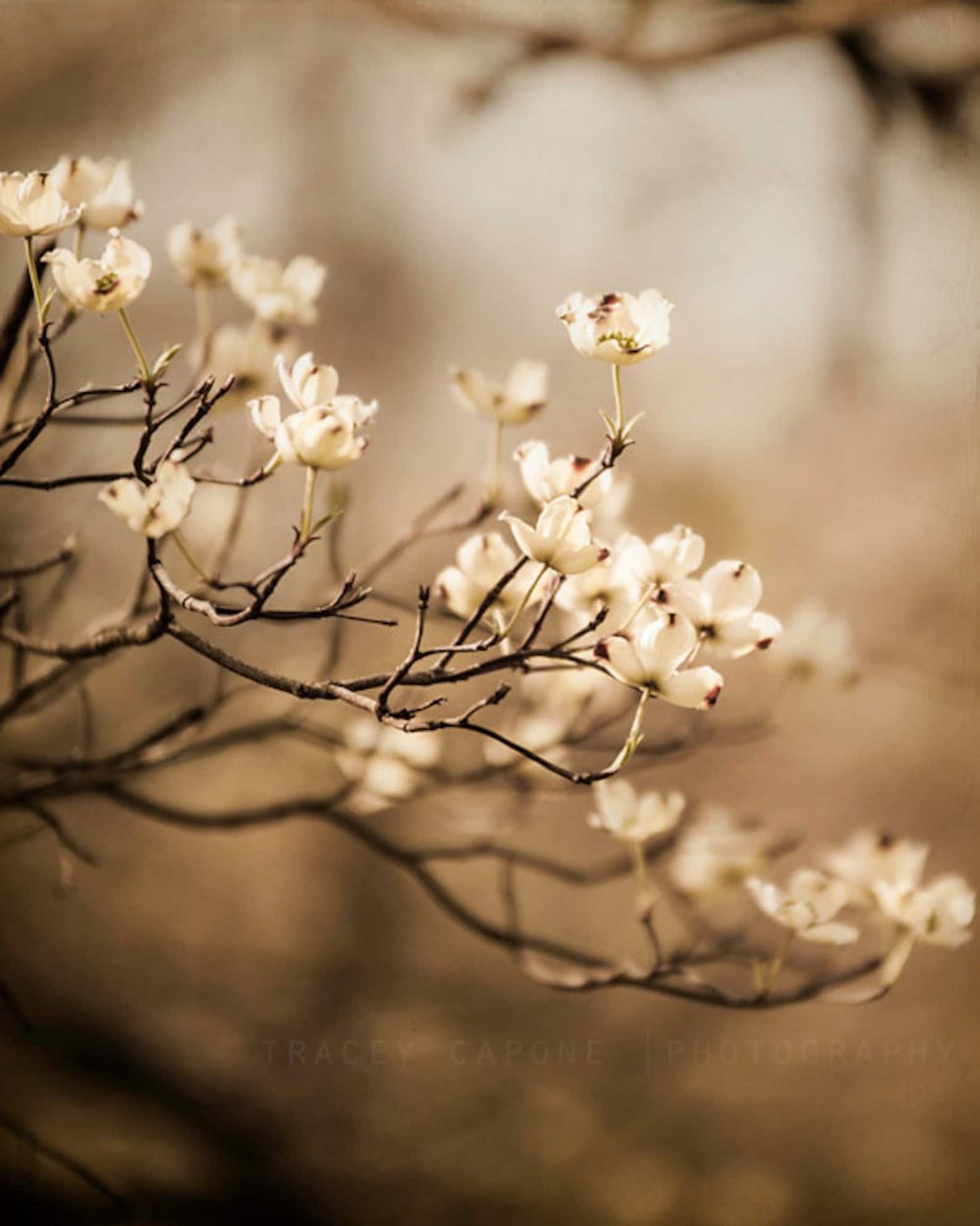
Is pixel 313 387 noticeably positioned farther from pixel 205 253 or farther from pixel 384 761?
pixel 384 761

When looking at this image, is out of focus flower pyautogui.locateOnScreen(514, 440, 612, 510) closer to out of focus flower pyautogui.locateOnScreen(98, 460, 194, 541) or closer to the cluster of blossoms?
the cluster of blossoms

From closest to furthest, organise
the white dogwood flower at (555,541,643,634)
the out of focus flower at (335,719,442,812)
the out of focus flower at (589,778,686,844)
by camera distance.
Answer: the white dogwood flower at (555,541,643,634)
the out of focus flower at (589,778,686,844)
the out of focus flower at (335,719,442,812)

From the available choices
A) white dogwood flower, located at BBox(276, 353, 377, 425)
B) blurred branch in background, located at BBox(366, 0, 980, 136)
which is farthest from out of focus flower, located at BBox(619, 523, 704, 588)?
blurred branch in background, located at BBox(366, 0, 980, 136)

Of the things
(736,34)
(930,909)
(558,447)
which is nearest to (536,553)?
(930,909)

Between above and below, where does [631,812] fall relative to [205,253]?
below

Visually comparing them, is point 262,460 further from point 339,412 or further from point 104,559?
point 339,412

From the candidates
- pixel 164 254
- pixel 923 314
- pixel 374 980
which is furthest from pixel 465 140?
pixel 374 980

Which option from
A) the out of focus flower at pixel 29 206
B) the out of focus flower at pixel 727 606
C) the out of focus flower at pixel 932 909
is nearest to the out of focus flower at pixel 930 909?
the out of focus flower at pixel 932 909
